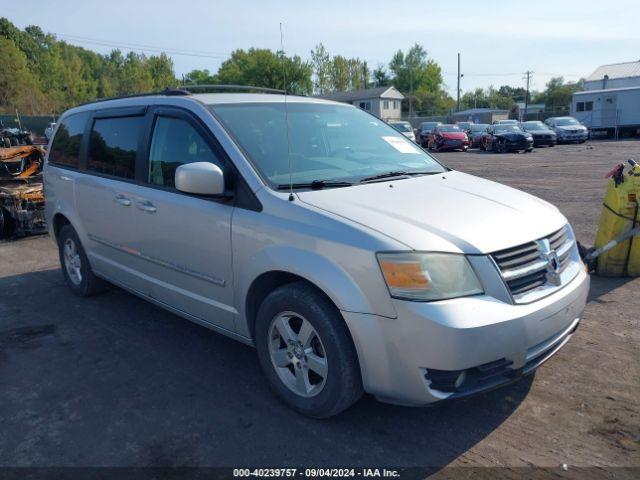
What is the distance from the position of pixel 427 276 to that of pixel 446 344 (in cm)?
34

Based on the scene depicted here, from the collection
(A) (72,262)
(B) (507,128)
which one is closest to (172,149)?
(A) (72,262)

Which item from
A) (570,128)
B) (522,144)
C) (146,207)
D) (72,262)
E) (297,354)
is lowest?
(297,354)

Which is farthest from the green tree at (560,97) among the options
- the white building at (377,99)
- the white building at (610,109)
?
the white building at (610,109)

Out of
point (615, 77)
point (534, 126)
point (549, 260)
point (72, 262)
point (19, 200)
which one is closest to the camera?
point (549, 260)

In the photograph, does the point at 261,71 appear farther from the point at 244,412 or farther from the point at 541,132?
the point at 244,412

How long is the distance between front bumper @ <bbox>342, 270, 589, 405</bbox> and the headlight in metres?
0.05

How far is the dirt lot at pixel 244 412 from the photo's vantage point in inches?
113

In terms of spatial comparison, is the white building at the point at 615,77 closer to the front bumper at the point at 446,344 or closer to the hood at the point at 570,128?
the hood at the point at 570,128

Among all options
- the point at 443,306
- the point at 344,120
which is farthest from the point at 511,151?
the point at 443,306

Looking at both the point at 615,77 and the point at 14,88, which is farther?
the point at 14,88

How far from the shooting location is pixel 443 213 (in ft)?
10.1

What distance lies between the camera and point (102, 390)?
12.0 feet

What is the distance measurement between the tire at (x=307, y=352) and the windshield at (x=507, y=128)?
88.1ft

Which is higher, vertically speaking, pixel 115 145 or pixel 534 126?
pixel 534 126
